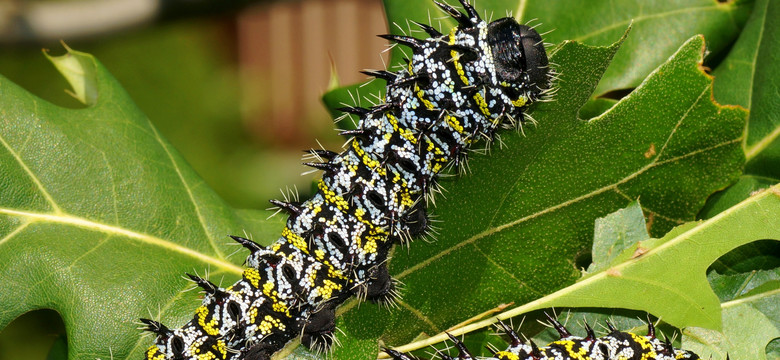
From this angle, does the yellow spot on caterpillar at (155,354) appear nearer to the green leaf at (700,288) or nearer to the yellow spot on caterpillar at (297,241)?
the yellow spot on caterpillar at (297,241)

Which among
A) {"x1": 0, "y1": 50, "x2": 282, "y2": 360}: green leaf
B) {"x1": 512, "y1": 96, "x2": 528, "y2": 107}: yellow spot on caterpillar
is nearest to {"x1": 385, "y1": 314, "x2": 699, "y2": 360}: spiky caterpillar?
{"x1": 512, "y1": 96, "x2": 528, "y2": 107}: yellow spot on caterpillar

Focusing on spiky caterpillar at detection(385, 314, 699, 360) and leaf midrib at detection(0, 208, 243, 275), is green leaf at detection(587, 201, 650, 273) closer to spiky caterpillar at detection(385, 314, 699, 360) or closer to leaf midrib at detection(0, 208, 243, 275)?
spiky caterpillar at detection(385, 314, 699, 360)

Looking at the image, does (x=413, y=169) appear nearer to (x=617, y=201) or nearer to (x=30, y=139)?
(x=617, y=201)

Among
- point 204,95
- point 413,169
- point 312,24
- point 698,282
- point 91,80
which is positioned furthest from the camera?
point 312,24

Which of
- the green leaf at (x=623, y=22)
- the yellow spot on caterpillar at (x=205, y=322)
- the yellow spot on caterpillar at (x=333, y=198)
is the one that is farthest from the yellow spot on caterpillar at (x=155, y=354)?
the green leaf at (x=623, y=22)

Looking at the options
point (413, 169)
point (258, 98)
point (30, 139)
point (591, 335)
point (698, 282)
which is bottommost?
point (258, 98)

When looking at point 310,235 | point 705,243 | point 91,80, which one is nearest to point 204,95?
point 91,80

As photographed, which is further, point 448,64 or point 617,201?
point 617,201

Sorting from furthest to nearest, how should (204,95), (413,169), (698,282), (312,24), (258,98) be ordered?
1. (312,24)
2. (258,98)
3. (204,95)
4. (413,169)
5. (698,282)
